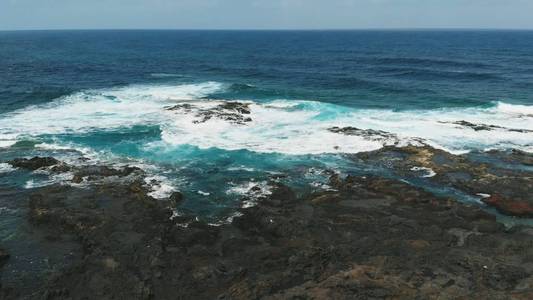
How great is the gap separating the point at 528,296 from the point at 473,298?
2.23 meters

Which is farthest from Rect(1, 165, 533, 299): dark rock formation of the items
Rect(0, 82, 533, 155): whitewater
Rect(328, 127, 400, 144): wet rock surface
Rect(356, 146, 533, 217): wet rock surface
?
Rect(328, 127, 400, 144): wet rock surface

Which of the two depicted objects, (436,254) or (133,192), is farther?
(133,192)

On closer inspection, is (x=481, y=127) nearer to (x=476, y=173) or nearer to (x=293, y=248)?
(x=476, y=173)

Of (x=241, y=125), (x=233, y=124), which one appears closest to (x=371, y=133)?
(x=241, y=125)

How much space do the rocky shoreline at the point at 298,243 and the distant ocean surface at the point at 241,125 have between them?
7.72 feet

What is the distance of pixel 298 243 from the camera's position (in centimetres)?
2355

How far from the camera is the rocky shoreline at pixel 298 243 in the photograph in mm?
19844

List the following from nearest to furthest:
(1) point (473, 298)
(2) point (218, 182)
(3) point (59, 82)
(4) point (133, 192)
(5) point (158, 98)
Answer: (1) point (473, 298)
(4) point (133, 192)
(2) point (218, 182)
(5) point (158, 98)
(3) point (59, 82)

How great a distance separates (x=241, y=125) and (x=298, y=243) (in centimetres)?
2361

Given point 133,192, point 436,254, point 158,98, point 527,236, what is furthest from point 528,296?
point 158,98

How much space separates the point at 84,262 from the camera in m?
22.0

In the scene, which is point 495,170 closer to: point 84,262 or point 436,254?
point 436,254

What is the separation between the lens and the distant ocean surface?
3375 cm

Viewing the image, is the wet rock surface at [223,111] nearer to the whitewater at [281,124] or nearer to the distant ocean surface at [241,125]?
the whitewater at [281,124]
